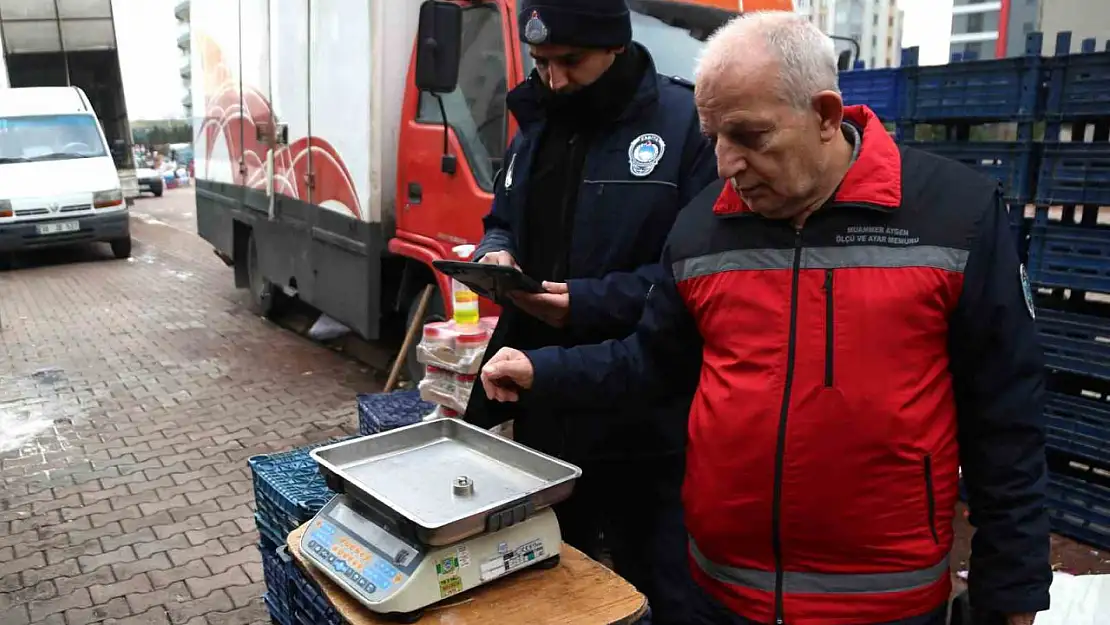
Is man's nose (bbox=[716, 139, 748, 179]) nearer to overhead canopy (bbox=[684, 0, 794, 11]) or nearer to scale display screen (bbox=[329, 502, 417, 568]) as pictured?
scale display screen (bbox=[329, 502, 417, 568])

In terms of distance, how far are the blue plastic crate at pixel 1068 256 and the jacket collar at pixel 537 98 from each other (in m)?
2.74

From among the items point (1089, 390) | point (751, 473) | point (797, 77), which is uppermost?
point (797, 77)

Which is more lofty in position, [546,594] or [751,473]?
[751,473]

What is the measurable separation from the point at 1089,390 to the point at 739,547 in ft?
10.8

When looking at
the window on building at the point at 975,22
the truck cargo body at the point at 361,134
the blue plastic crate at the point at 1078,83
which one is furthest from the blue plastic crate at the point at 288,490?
the window on building at the point at 975,22

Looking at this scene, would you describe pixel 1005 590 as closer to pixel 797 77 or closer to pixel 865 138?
pixel 865 138

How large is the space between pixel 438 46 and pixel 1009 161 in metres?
2.87

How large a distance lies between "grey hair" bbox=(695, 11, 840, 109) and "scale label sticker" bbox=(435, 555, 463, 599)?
106cm

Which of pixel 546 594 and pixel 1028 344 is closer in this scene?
pixel 1028 344

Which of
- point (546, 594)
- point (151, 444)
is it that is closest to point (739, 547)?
point (546, 594)

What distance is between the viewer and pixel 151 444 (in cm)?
558

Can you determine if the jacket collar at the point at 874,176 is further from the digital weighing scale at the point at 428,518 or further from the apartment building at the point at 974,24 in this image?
the apartment building at the point at 974,24

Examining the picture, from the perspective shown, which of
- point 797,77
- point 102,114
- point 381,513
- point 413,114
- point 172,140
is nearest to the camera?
point 797,77

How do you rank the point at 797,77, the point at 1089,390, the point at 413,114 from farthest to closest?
the point at 413,114 < the point at 1089,390 < the point at 797,77
